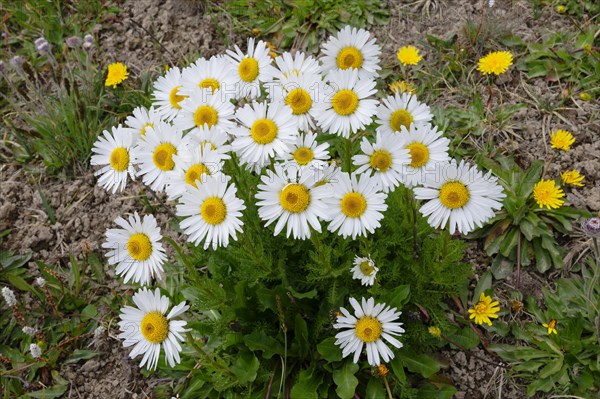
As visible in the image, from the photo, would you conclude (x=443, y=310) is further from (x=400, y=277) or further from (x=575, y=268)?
(x=575, y=268)

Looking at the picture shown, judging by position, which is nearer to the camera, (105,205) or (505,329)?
(505,329)

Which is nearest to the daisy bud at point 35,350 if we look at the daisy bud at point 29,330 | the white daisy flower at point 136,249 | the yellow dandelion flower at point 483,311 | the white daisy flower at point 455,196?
the daisy bud at point 29,330

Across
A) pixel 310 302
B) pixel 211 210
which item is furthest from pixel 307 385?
pixel 211 210

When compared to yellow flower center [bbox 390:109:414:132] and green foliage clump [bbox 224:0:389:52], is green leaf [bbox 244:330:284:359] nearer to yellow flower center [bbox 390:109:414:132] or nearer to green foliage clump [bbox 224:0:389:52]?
yellow flower center [bbox 390:109:414:132]

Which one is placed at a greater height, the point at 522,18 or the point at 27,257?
the point at 522,18

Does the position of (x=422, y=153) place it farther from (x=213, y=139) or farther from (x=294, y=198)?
(x=213, y=139)

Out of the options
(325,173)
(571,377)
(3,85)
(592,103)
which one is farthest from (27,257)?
(592,103)

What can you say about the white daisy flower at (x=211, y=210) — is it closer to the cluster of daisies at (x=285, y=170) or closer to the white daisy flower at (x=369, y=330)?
the cluster of daisies at (x=285, y=170)
